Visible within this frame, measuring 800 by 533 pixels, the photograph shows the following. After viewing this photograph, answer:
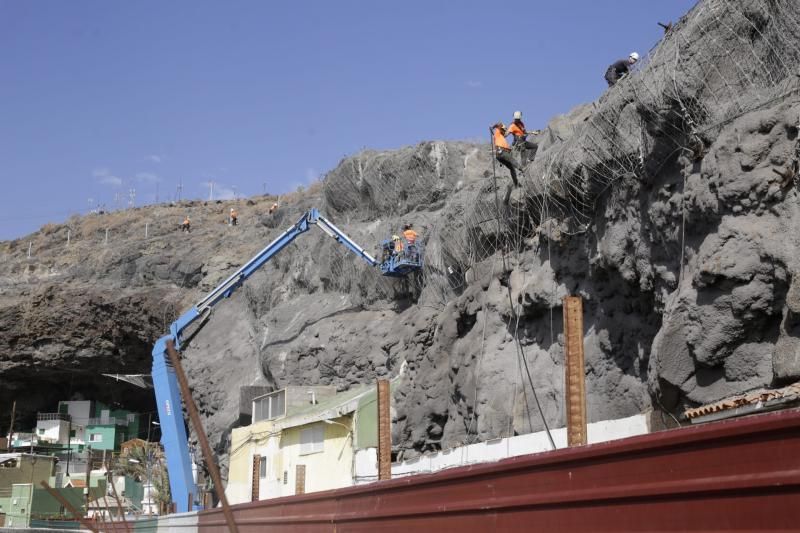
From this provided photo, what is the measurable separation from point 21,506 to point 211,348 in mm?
17921

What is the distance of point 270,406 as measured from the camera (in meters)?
34.6

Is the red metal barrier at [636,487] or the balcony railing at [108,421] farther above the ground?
the balcony railing at [108,421]

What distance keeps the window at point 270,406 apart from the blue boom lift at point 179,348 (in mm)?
3011

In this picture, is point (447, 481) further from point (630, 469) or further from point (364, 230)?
point (364, 230)

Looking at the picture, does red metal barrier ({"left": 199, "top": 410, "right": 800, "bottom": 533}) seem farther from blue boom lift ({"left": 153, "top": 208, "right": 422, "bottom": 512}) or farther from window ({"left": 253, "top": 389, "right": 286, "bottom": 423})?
window ({"left": 253, "top": 389, "right": 286, "bottom": 423})

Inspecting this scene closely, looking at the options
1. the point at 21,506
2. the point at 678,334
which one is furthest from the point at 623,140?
the point at 21,506

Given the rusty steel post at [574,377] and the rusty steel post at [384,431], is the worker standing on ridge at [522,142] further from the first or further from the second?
the rusty steel post at [574,377]

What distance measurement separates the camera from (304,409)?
32250mm

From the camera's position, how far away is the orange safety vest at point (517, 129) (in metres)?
23.4

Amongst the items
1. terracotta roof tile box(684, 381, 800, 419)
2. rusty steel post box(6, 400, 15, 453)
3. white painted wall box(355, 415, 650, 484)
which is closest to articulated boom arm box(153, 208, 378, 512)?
white painted wall box(355, 415, 650, 484)

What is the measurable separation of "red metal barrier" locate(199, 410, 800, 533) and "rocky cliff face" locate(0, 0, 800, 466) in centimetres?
584

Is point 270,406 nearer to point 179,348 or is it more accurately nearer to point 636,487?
point 179,348

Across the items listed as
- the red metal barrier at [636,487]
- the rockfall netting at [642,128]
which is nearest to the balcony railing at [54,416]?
the rockfall netting at [642,128]

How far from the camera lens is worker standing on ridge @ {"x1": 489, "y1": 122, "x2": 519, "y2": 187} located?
68.1ft
